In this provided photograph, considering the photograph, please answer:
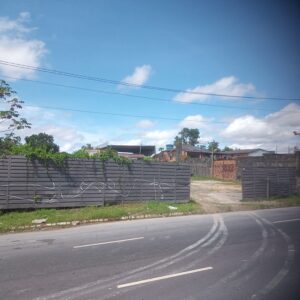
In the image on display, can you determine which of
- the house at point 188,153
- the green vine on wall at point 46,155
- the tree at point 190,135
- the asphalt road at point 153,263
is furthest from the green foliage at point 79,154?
the tree at point 190,135

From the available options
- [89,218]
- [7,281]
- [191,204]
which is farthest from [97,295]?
[191,204]

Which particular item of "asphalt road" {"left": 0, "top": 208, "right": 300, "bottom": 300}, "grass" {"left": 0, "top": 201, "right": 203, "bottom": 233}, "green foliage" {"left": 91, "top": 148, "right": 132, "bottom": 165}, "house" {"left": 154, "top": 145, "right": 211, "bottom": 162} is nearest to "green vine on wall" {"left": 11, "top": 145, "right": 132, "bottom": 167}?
"green foliage" {"left": 91, "top": 148, "right": 132, "bottom": 165}

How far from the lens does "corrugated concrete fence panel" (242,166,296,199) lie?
76.9ft

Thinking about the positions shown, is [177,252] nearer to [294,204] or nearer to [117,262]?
[117,262]

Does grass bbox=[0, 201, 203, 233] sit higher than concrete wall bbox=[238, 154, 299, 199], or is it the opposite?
concrete wall bbox=[238, 154, 299, 199]

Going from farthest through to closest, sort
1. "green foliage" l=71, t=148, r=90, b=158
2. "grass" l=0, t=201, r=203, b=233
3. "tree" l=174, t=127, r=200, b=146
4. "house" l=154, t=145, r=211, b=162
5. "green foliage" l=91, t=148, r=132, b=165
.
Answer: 1. "tree" l=174, t=127, r=200, b=146
2. "house" l=154, t=145, r=211, b=162
3. "green foliage" l=91, t=148, r=132, b=165
4. "green foliage" l=71, t=148, r=90, b=158
5. "grass" l=0, t=201, r=203, b=233

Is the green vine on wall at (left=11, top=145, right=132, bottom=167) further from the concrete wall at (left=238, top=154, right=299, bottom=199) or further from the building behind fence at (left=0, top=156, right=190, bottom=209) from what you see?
the concrete wall at (left=238, top=154, right=299, bottom=199)

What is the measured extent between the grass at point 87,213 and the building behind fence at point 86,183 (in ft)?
1.51

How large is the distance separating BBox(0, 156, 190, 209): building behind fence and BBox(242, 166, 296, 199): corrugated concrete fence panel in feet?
17.0

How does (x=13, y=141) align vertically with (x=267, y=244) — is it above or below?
above

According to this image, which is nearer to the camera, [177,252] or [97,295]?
[97,295]

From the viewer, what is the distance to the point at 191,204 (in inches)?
784

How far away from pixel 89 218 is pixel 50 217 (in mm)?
1638

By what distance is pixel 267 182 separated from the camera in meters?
24.2
